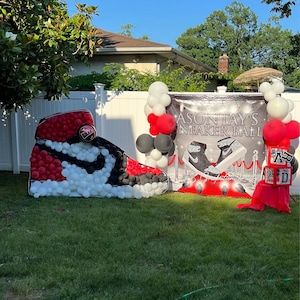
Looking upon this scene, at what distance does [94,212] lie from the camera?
6.36 metres

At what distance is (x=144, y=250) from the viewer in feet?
15.8

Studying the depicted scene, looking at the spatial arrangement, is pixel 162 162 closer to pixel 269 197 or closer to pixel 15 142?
pixel 269 197

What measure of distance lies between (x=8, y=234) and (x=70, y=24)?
412cm

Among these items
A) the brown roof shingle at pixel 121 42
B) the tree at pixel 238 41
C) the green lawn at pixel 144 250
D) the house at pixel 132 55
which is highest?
the tree at pixel 238 41

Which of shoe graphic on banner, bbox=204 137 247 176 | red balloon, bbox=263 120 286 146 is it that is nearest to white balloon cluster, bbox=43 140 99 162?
shoe graphic on banner, bbox=204 137 247 176

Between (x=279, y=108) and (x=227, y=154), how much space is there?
121 cm

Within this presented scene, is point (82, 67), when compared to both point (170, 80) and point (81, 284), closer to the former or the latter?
point (170, 80)

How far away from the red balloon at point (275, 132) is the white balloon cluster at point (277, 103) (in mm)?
112

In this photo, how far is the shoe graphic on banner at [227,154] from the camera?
24.9 ft

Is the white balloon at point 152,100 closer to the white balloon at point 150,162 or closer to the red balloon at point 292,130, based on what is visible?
the white balloon at point 150,162

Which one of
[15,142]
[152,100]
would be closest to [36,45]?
[152,100]

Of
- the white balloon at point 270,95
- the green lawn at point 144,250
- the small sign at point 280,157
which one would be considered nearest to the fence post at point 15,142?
the green lawn at point 144,250

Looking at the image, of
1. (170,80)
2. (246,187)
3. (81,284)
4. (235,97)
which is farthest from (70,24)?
(81,284)

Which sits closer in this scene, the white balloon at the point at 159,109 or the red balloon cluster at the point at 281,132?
the red balloon cluster at the point at 281,132
